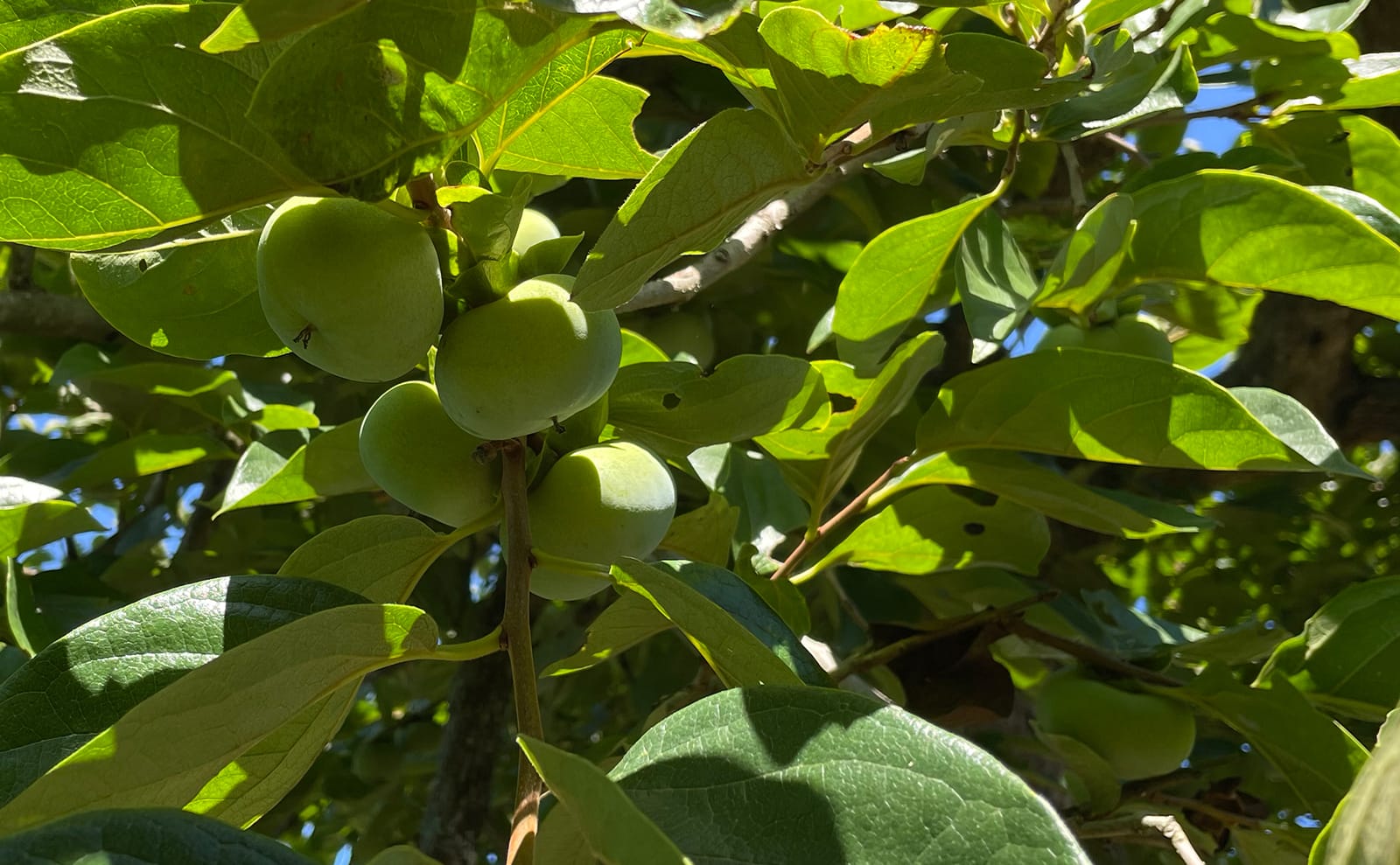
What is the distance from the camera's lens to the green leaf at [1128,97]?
3.47 ft

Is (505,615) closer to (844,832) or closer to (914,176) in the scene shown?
(844,832)

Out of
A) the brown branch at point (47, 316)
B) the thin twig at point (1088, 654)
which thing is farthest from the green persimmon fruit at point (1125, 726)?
the brown branch at point (47, 316)

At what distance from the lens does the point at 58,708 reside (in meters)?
0.71

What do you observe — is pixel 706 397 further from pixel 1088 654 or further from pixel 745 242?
pixel 1088 654

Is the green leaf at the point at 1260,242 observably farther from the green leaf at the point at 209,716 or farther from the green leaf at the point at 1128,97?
the green leaf at the point at 209,716

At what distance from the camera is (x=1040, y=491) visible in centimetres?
128

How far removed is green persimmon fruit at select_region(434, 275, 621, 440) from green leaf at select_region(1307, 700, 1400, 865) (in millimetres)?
518

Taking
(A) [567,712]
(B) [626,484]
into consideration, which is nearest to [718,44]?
(B) [626,484]

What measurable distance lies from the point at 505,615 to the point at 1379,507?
2.64m

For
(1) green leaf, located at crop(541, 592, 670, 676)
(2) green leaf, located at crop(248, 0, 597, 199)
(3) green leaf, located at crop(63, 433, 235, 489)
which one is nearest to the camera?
(2) green leaf, located at crop(248, 0, 597, 199)

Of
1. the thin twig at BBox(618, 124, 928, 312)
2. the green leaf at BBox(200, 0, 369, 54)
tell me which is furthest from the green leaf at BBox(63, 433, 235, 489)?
the green leaf at BBox(200, 0, 369, 54)

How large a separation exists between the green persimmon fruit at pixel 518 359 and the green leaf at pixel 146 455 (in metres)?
1.11

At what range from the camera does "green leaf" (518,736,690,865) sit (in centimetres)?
46

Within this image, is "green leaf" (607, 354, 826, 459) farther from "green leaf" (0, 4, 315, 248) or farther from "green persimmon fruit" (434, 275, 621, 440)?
"green leaf" (0, 4, 315, 248)
